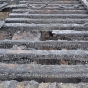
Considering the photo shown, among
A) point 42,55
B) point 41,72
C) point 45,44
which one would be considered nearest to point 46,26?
point 45,44

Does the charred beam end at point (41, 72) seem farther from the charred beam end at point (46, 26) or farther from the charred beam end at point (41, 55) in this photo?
the charred beam end at point (46, 26)

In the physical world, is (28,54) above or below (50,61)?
above

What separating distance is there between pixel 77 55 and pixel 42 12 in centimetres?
165

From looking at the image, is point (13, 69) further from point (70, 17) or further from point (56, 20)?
point (70, 17)

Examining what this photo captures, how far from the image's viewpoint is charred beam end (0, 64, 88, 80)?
182 centimetres

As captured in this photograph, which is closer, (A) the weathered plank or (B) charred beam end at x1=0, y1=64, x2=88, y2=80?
(B) charred beam end at x1=0, y1=64, x2=88, y2=80

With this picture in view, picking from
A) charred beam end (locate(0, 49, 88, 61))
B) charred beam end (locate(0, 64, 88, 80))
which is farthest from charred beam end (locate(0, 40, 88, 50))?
charred beam end (locate(0, 64, 88, 80))

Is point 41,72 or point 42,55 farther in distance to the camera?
point 42,55

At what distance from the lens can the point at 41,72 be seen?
1850 mm

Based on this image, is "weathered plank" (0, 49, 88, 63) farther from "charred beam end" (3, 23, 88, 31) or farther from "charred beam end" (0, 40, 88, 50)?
"charred beam end" (3, 23, 88, 31)


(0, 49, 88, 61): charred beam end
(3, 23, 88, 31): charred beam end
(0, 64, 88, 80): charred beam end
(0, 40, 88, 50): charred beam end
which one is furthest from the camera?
(3, 23, 88, 31): charred beam end

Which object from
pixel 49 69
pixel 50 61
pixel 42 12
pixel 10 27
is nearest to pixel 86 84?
pixel 49 69

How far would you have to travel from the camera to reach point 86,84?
1.70 metres

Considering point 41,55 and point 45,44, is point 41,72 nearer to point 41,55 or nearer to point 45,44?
point 41,55
